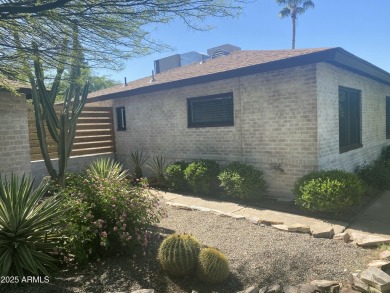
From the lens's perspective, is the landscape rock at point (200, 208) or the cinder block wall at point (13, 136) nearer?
the landscape rock at point (200, 208)

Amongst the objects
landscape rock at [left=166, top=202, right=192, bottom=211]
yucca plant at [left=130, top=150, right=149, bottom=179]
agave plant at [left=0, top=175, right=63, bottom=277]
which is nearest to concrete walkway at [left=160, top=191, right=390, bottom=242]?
landscape rock at [left=166, top=202, right=192, bottom=211]

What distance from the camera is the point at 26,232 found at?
11.2 feet

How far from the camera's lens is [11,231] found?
11.0ft

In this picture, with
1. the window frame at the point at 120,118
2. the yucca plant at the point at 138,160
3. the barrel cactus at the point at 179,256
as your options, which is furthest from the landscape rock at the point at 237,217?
the window frame at the point at 120,118

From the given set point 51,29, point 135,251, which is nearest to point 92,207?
point 135,251

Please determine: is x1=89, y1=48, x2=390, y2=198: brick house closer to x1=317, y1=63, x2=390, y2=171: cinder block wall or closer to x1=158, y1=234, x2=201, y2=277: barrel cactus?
x1=317, y1=63, x2=390, y2=171: cinder block wall

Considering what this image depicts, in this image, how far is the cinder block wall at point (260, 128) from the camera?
6.86 m

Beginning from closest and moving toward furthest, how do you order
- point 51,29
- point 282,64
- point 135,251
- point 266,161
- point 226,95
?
point 51,29 → point 135,251 → point 282,64 → point 266,161 → point 226,95

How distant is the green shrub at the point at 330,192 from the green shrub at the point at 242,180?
3.88ft

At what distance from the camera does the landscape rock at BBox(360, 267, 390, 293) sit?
Result: 3.10 m

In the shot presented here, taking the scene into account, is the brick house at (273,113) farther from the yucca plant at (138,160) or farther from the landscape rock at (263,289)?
the landscape rock at (263,289)

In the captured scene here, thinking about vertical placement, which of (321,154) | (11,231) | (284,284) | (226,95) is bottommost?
(284,284)

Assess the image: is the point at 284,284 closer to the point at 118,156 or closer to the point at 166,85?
the point at 166,85

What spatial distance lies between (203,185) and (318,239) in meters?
3.77
